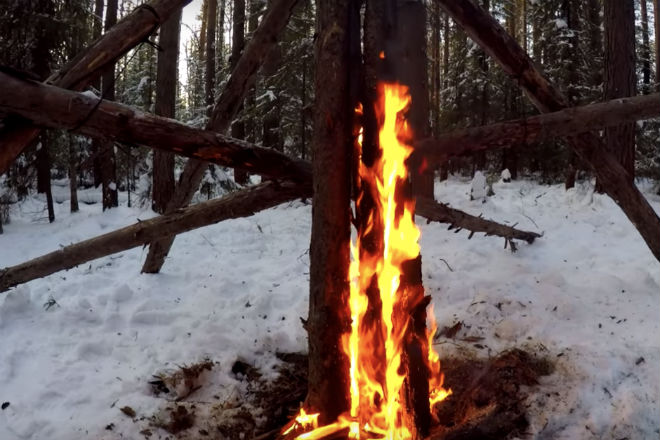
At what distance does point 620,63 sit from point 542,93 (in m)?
6.20

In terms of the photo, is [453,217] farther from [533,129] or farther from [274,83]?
[274,83]

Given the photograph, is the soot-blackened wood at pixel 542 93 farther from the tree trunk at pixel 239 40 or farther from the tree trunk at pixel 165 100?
the tree trunk at pixel 239 40

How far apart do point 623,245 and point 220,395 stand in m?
5.67

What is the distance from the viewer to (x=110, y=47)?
3.42 meters

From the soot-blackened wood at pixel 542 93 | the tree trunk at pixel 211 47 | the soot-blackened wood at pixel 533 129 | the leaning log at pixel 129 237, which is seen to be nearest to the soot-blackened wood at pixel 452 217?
the soot-blackened wood at pixel 533 129

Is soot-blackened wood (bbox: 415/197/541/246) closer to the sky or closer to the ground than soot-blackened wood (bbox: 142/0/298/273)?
closer to the ground

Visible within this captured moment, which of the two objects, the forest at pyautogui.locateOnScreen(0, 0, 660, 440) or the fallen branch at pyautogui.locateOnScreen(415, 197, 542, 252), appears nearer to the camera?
the forest at pyautogui.locateOnScreen(0, 0, 660, 440)

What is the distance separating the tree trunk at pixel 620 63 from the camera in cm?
853

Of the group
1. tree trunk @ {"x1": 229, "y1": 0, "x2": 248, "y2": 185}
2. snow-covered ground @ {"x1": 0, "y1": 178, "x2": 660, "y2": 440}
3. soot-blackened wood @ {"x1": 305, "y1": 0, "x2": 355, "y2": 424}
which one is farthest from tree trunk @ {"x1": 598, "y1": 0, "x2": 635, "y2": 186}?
tree trunk @ {"x1": 229, "y1": 0, "x2": 248, "y2": 185}

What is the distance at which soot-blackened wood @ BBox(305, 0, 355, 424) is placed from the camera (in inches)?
121

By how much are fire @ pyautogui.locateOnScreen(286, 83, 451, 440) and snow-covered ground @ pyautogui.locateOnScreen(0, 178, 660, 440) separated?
1102mm

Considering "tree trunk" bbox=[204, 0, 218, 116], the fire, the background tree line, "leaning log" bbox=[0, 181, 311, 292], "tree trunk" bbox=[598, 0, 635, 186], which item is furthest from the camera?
"tree trunk" bbox=[204, 0, 218, 116]

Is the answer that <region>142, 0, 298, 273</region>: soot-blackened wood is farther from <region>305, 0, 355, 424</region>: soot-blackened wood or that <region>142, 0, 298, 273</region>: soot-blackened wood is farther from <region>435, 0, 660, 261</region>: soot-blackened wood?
<region>435, 0, 660, 261</region>: soot-blackened wood

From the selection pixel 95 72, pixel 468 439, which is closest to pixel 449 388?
pixel 468 439
